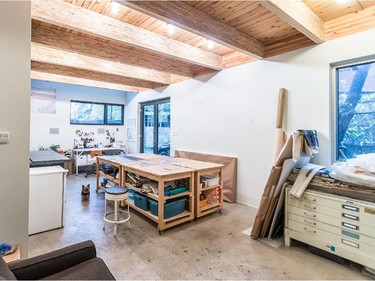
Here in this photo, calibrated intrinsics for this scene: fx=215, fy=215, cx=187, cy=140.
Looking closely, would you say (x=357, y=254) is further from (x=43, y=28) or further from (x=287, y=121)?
(x=43, y=28)

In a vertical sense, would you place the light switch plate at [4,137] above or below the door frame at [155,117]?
below

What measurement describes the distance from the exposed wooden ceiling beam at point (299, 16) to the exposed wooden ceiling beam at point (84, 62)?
11.2ft

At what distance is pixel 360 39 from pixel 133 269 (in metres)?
3.77

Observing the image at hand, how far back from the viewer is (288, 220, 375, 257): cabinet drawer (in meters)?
2.05

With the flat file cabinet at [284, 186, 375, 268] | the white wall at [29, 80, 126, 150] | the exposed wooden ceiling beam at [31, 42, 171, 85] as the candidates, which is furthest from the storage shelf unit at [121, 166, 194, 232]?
the white wall at [29, 80, 126, 150]

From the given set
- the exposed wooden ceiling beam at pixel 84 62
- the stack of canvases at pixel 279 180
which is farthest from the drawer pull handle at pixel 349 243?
the exposed wooden ceiling beam at pixel 84 62

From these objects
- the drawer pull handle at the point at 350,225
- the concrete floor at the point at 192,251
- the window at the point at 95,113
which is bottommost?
the concrete floor at the point at 192,251

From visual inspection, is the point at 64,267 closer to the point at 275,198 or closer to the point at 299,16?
the point at 275,198

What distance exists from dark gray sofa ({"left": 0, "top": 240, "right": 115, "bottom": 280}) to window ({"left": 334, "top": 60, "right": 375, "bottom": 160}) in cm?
324

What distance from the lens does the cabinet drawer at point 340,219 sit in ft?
6.73

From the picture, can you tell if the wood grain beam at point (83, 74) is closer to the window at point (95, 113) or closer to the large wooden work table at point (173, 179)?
the window at point (95, 113)

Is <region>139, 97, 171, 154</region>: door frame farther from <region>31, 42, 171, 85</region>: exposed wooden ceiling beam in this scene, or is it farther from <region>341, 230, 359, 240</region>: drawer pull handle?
<region>341, 230, 359, 240</region>: drawer pull handle

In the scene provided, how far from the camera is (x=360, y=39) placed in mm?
2723

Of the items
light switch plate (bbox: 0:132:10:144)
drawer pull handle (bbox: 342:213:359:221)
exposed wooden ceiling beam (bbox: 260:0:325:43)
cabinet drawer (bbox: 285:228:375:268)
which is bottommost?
cabinet drawer (bbox: 285:228:375:268)
